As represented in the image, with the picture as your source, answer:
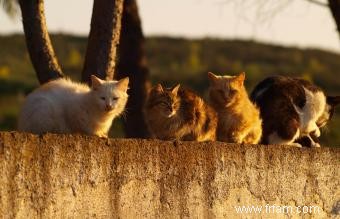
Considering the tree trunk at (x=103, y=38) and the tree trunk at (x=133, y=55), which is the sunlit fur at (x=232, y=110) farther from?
the tree trunk at (x=133, y=55)

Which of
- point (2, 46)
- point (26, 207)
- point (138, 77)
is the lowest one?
point (26, 207)

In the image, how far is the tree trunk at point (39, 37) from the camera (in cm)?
930

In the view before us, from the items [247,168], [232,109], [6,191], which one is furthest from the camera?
[232,109]

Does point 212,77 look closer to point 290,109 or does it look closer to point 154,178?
point 290,109

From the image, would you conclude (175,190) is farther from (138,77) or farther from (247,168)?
(138,77)

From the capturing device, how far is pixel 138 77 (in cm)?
1245

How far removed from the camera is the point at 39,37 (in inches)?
367

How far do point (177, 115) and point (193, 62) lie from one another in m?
23.2

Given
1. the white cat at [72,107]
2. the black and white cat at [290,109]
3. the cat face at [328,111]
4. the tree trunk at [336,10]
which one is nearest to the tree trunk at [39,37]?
the white cat at [72,107]

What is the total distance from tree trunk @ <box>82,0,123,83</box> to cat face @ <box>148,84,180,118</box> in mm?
1440

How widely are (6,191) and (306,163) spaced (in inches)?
130

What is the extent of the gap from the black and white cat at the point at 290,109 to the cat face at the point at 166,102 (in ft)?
5.05

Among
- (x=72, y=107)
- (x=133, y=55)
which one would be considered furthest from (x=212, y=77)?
(x=133, y=55)

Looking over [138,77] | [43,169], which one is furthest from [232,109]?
[138,77]
